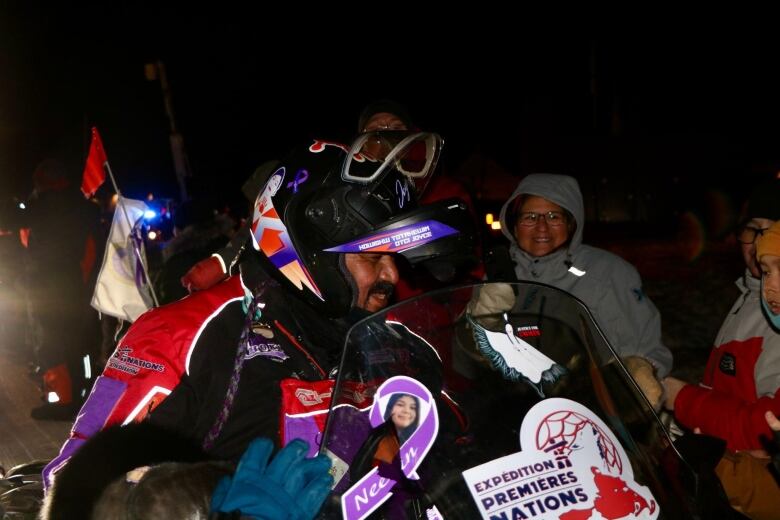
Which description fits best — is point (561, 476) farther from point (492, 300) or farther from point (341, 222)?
point (341, 222)

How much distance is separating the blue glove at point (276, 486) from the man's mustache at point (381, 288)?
995 mm

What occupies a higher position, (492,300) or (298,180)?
(298,180)

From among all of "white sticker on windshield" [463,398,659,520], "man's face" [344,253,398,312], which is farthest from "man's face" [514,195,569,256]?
"white sticker on windshield" [463,398,659,520]

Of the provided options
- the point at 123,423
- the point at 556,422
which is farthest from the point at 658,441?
the point at 123,423

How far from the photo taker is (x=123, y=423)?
6.25 feet

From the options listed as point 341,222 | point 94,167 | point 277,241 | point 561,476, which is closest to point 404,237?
point 341,222

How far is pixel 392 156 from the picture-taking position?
2.36 metres

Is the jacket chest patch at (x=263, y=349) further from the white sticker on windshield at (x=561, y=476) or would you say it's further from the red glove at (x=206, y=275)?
the red glove at (x=206, y=275)

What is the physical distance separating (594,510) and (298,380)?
1052 mm

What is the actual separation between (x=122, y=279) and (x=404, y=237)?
10.5 ft

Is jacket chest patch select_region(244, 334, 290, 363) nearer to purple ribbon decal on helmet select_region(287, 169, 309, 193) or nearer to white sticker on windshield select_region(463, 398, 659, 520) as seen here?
purple ribbon decal on helmet select_region(287, 169, 309, 193)

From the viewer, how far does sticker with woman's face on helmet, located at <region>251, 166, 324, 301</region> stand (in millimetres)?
2311

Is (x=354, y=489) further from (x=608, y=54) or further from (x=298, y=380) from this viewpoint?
(x=608, y=54)

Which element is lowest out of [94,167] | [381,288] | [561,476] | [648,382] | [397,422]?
[648,382]
